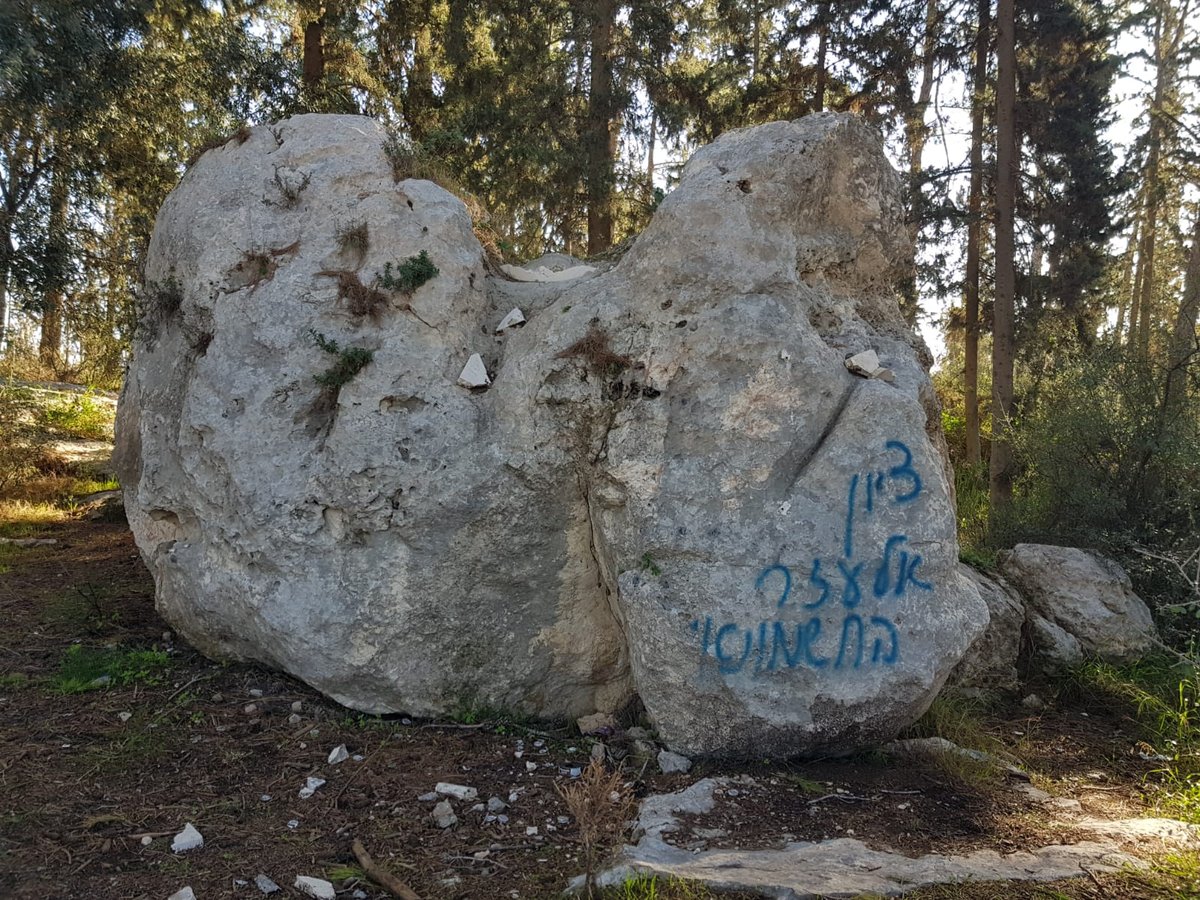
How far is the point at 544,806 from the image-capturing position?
3.73 metres

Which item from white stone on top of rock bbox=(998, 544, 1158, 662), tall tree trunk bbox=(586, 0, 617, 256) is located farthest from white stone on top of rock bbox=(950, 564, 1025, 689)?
tall tree trunk bbox=(586, 0, 617, 256)

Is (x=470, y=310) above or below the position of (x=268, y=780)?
above

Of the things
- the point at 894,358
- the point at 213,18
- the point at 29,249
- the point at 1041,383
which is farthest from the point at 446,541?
the point at 213,18

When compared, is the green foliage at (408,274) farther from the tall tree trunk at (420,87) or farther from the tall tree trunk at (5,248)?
the tall tree trunk at (420,87)

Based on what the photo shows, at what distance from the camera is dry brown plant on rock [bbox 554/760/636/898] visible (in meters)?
2.91

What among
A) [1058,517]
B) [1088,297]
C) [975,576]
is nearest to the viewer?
[975,576]

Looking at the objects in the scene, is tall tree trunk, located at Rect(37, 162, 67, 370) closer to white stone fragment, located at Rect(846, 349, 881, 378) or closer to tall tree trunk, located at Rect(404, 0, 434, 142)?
tall tree trunk, located at Rect(404, 0, 434, 142)

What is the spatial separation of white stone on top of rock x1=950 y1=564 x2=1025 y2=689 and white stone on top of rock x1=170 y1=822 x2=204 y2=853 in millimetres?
4305

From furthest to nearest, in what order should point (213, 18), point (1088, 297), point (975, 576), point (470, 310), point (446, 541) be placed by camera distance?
1. point (1088, 297)
2. point (213, 18)
3. point (975, 576)
4. point (470, 310)
5. point (446, 541)

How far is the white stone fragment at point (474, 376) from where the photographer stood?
15.5ft

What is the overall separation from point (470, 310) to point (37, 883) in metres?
3.45

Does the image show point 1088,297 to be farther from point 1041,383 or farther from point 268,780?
point 268,780

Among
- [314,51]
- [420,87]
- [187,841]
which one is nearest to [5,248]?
[314,51]

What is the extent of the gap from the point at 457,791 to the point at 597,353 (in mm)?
2354
